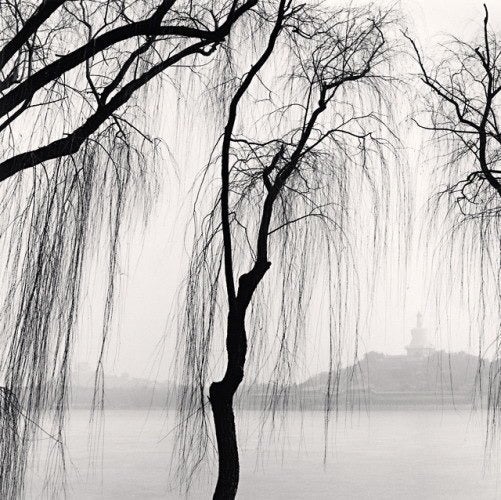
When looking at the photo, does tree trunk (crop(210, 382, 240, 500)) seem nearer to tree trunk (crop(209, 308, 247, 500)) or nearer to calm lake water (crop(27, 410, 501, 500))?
tree trunk (crop(209, 308, 247, 500))

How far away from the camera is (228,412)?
256cm

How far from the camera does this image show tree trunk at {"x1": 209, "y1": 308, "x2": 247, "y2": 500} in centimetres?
254

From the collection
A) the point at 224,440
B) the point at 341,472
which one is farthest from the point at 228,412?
the point at 341,472

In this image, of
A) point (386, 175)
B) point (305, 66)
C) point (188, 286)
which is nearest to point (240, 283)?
point (188, 286)

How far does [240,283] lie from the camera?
2.66 metres

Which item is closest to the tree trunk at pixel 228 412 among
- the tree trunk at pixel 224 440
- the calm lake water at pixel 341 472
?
the tree trunk at pixel 224 440

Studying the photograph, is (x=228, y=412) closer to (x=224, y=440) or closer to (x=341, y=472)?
(x=224, y=440)

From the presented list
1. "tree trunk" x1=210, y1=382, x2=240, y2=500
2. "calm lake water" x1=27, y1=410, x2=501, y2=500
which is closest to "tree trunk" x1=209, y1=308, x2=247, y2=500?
"tree trunk" x1=210, y1=382, x2=240, y2=500

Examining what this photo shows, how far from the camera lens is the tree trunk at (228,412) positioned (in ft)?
8.34

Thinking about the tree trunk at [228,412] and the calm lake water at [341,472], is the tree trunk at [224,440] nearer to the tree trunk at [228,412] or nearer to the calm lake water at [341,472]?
the tree trunk at [228,412]

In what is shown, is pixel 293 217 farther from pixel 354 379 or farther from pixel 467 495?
pixel 467 495

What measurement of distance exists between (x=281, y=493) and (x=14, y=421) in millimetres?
24087

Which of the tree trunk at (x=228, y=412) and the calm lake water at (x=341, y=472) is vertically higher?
the tree trunk at (x=228, y=412)

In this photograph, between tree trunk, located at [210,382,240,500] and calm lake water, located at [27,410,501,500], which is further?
calm lake water, located at [27,410,501,500]
